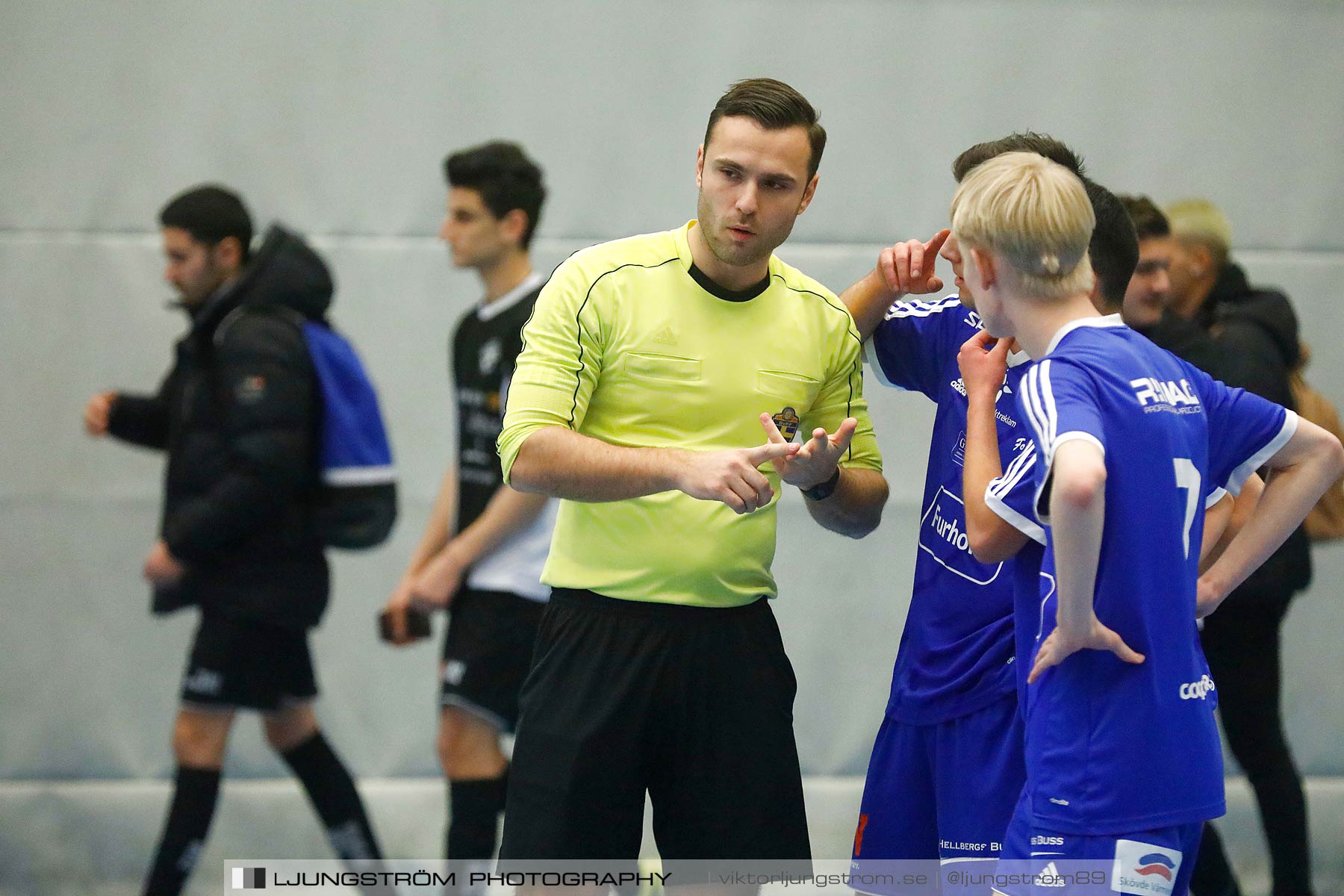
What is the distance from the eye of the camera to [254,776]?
425cm

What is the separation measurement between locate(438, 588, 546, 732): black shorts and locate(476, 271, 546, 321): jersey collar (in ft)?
2.46

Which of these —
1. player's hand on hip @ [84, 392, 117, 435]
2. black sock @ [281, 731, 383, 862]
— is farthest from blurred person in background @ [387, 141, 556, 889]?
player's hand on hip @ [84, 392, 117, 435]

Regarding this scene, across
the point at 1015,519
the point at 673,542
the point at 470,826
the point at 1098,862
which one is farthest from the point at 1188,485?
the point at 470,826

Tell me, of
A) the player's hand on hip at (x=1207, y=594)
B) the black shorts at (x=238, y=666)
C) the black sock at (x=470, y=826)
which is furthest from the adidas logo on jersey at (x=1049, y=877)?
the black shorts at (x=238, y=666)

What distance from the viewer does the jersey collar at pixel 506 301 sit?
3596 millimetres

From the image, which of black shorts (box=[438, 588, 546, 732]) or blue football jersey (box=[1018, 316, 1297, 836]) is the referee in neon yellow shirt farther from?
black shorts (box=[438, 588, 546, 732])

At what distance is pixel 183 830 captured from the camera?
3.49 m

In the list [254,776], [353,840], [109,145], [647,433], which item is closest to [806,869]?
[647,433]

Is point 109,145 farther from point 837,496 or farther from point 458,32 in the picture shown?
point 837,496

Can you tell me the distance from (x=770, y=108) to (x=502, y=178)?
65.3 inches

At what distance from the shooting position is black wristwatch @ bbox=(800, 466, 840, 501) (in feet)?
7.49

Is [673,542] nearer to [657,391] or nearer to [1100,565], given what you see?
[657,391]

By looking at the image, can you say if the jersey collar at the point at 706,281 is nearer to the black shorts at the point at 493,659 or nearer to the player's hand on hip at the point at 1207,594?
the player's hand on hip at the point at 1207,594

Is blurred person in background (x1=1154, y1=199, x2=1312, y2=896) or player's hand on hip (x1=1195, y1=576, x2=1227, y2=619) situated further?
blurred person in background (x1=1154, y1=199, x2=1312, y2=896)
